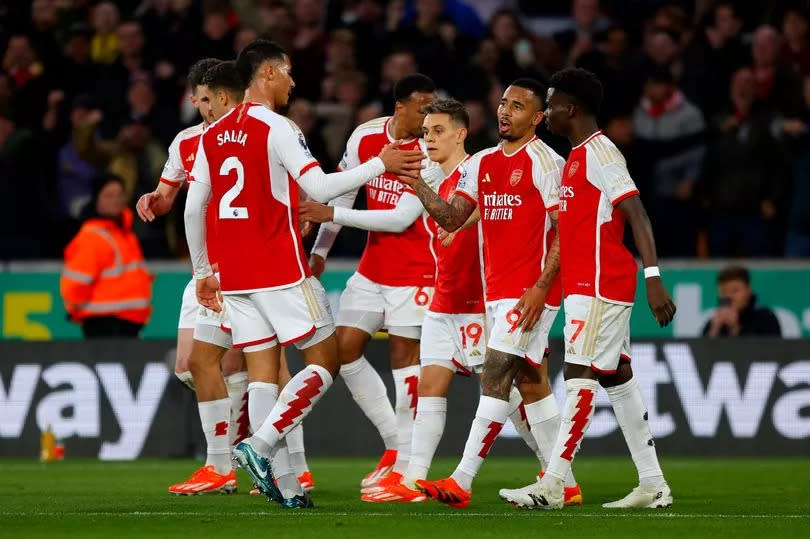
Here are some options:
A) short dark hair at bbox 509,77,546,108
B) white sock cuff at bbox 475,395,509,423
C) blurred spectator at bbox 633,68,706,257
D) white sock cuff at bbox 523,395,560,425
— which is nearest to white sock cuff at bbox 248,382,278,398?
white sock cuff at bbox 475,395,509,423

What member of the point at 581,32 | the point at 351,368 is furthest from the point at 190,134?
the point at 581,32

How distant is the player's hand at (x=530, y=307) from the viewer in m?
8.57

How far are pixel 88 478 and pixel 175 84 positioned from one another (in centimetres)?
714

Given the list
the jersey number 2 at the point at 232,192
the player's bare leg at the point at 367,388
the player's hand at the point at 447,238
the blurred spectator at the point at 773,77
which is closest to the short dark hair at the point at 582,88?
the player's hand at the point at 447,238

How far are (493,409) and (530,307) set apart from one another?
1.89 ft

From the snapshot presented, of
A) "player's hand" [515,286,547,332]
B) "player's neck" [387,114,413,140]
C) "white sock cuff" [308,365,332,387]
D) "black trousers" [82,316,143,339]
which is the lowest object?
"white sock cuff" [308,365,332,387]

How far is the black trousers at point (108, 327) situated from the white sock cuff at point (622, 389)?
21.3 feet

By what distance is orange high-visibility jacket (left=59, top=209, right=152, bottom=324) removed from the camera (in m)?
14.0

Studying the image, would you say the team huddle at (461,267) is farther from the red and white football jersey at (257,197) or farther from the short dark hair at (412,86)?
the short dark hair at (412,86)

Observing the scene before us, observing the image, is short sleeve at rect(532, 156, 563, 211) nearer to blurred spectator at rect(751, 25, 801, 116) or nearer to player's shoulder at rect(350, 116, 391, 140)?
player's shoulder at rect(350, 116, 391, 140)

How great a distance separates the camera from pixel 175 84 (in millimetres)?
17438

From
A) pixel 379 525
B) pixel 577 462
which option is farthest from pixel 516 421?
pixel 577 462

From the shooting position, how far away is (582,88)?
869 centimetres

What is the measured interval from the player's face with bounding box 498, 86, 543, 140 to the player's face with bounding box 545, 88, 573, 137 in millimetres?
159
